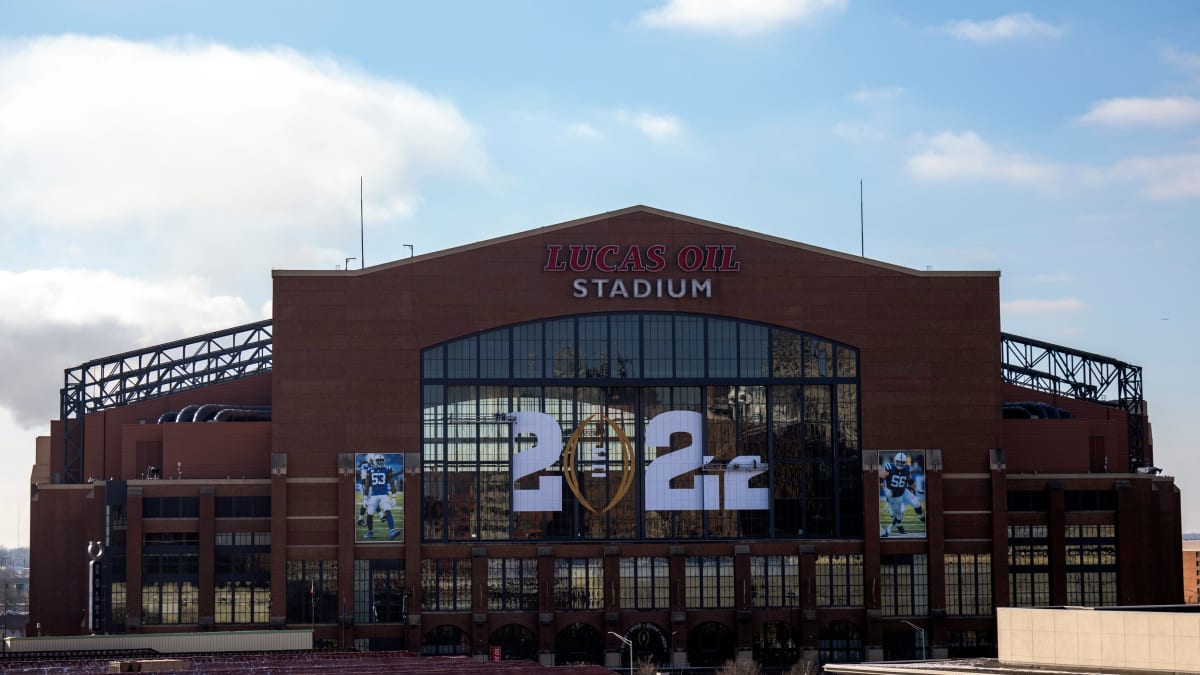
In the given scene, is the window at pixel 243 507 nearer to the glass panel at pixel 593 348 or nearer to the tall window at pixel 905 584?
the glass panel at pixel 593 348

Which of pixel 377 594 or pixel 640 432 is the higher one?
pixel 640 432

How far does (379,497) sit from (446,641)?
41.4 feet

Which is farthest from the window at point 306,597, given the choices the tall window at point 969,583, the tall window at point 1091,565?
the tall window at point 1091,565

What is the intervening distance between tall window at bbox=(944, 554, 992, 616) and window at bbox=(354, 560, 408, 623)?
144 ft

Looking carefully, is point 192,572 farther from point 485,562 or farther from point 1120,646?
point 1120,646

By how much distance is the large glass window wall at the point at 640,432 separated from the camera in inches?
5221

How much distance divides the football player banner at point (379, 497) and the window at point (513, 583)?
807 cm

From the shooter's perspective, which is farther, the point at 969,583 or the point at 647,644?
the point at 969,583

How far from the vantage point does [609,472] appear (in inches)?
5261

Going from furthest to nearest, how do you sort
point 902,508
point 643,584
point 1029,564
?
point 1029,564
point 902,508
point 643,584

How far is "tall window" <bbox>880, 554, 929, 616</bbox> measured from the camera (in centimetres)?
13362

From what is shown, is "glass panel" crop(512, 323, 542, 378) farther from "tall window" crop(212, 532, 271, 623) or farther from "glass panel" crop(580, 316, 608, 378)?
"tall window" crop(212, 532, 271, 623)

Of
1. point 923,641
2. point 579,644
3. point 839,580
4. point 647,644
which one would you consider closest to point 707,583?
point 647,644

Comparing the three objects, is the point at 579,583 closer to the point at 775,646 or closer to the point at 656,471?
the point at 656,471
